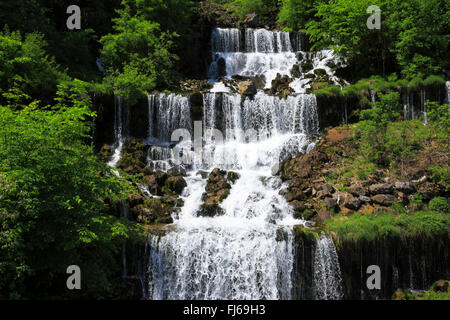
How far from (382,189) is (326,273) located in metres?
4.90

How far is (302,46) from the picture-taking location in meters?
29.6

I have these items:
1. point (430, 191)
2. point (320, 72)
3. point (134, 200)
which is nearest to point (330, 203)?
point (430, 191)

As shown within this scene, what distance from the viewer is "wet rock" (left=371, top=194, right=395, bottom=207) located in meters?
14.2

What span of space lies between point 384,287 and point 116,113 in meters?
15.8

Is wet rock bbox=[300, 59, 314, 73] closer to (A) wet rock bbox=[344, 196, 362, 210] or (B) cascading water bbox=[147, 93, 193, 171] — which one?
(B) cascading water bbox=[147, 93, 193, 171]

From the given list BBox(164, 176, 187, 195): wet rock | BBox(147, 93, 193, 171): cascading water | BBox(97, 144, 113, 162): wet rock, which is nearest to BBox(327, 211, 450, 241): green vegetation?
BBox(164, 176, 187, 195): wet rock

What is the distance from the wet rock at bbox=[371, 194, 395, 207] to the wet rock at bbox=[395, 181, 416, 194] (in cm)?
62

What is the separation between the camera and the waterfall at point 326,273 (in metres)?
12.0

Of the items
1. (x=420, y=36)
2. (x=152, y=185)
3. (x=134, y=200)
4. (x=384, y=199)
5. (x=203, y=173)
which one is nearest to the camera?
→ (x=384, y=199)

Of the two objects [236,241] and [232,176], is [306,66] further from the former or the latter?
[236,241]

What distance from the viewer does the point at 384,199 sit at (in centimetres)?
1433

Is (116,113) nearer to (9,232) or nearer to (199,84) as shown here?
(199,84)

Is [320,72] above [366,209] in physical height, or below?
above

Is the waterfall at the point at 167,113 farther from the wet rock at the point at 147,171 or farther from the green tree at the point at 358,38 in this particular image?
the green tree at the point at 358,38
